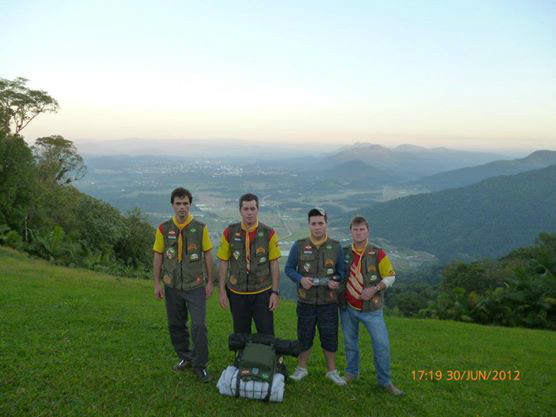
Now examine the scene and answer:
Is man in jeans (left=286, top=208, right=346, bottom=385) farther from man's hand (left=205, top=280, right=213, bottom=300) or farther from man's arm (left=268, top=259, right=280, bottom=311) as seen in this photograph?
man's hand (left=205, top=280, right=213, bottom=300)

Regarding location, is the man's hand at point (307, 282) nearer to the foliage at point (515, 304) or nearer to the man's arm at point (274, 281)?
the man's arm at point (274, 281)

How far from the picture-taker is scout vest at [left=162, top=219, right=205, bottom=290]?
5.09 metres

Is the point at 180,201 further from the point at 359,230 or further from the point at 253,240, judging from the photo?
the point at 359,230

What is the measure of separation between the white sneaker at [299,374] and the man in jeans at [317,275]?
623 millimetres

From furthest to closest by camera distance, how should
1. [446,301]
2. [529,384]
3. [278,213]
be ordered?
[278,213] < [446,301] < [529,384]

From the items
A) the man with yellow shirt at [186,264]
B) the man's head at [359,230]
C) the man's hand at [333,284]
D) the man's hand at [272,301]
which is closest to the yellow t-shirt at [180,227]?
the man with yellow shirt at [186,264]

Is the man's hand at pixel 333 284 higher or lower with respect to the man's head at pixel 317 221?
lower

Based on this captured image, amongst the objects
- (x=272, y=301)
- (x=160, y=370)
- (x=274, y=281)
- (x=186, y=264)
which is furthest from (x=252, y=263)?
(x=160, y=370)

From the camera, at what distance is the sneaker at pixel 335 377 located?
5.51m

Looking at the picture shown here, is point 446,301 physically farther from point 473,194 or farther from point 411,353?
point 473,194

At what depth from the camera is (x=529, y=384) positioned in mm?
6711

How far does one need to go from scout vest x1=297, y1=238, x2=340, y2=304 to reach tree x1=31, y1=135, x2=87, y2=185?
29.7 metres

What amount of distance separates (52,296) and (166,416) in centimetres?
624

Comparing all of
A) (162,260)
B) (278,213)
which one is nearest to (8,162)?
(162,260)
